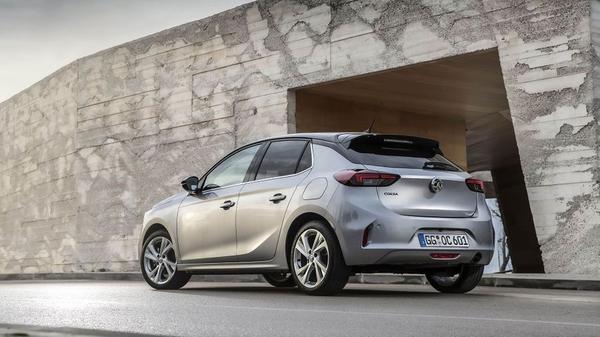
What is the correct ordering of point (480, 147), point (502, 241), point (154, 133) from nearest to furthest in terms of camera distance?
point (154, 133)
point (480, 147)
point (502, 241)

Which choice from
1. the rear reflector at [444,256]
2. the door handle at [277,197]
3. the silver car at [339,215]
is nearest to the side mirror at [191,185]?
the silver car at [339,215]

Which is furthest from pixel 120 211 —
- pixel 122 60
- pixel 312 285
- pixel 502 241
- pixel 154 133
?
pixel 502 241

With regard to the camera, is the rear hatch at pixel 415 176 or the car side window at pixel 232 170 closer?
the rear hatch at pixel 415 176

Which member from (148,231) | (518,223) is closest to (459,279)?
(148,231)

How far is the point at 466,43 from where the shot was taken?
13195 millimetres

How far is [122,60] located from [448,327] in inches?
560

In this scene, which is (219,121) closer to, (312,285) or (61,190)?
(61,190)

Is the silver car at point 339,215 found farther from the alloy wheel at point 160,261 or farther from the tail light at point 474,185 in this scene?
the alloy wheel at point 160,261

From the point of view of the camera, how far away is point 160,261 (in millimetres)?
10305

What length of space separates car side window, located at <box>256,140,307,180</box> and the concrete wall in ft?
14.8

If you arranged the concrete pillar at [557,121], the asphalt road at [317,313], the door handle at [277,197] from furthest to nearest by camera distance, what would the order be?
the concrete pillar at [557,121] → the door handle at [277,197] → the asphalt road at [317,313]

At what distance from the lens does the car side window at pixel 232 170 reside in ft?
31.6

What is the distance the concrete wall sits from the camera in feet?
39.5

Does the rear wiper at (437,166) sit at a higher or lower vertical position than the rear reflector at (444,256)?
higher
